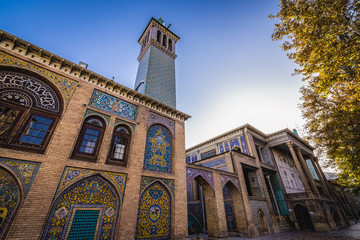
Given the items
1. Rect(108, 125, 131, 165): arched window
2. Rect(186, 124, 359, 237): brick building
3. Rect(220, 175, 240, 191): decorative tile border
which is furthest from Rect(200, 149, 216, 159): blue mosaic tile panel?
Rect(108, 125, 131, 165): arched window

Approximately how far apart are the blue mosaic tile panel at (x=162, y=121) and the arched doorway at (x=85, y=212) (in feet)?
13.9

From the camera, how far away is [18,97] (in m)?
6.30

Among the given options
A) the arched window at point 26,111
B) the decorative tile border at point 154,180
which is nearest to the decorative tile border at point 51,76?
the arched window at point 26,111

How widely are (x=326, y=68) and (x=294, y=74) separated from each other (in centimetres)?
186

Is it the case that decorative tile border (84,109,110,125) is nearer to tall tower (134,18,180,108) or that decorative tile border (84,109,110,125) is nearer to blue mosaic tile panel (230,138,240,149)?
tall tower (134,18,180,108)

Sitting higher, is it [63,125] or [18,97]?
[18,97]

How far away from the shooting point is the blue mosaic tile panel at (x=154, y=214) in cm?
708

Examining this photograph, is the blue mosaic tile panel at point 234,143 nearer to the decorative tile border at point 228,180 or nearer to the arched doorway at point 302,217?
the decorative tile border at point 228,180

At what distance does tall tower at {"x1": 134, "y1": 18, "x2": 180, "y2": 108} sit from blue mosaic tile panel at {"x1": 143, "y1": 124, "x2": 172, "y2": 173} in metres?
3.55

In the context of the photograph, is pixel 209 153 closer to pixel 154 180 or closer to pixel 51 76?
pixel 154 180

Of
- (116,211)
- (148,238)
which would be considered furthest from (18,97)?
(148,238)

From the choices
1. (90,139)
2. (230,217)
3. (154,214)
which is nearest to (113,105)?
(90,139)

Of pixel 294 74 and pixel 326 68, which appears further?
pixel 294 74

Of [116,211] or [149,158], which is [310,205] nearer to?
[149,158]
